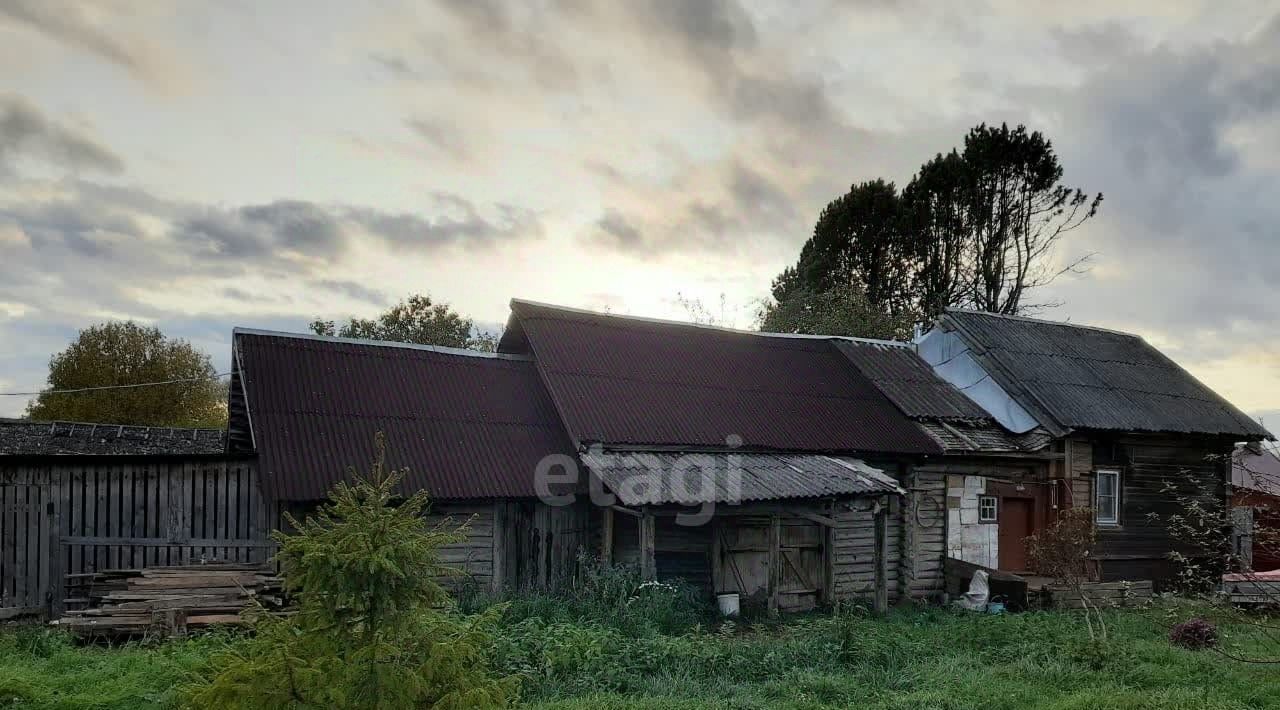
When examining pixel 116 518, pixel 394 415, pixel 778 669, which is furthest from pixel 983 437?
pixel 116 518

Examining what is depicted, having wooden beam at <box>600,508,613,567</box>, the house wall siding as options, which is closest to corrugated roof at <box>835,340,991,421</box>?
the house wall siding

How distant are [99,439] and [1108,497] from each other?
2606 centimetres

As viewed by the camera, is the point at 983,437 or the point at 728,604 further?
the point at 983,437

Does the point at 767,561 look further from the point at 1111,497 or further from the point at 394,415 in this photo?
the point at 1111,497

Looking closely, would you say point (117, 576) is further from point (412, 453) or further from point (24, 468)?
point (412, 453)

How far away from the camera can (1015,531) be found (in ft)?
58.9

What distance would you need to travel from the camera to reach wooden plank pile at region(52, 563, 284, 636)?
10797 millimetres

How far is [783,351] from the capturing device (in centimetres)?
1997

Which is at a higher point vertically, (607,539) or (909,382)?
(909,382)

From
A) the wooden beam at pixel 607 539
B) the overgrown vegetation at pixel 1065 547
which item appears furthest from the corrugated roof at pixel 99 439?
the overgrown vegetation at pixel 1065 547

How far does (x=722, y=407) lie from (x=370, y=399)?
6780 mm

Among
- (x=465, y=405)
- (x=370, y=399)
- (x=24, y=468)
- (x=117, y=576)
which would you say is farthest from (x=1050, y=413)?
(x=24, y=468)

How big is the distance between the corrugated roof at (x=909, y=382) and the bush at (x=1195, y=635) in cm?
671

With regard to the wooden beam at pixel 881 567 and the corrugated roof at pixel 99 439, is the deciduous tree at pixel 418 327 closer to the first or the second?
the corrugated roof at pixel 99 439
